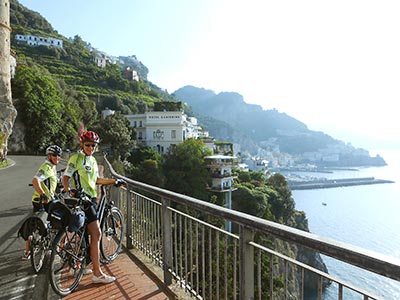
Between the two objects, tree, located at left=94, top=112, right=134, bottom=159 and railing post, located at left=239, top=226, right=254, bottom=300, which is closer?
railing post, located at left=239, top=226, right=254, bottom=300

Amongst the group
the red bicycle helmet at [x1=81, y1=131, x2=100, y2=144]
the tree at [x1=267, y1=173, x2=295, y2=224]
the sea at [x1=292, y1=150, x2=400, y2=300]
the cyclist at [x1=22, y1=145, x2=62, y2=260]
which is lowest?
the sea at [x1=292, y1=150, x2=400, y2=300]

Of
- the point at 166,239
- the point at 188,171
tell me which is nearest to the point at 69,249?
the point at 166,239

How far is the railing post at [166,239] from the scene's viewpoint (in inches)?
145

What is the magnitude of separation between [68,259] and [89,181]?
913mm

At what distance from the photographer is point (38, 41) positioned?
286 feet

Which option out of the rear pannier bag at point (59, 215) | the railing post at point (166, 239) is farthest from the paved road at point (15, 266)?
the railing post at point (166, 239)

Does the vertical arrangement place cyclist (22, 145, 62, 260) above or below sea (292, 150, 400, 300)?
above

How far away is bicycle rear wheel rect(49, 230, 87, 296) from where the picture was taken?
328cm

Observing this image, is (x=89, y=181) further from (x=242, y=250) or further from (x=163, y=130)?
(x=163, y=130)

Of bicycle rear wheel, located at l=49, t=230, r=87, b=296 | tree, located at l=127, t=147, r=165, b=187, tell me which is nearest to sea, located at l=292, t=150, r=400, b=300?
tree, located at l=127, t=147, r=165, b=187

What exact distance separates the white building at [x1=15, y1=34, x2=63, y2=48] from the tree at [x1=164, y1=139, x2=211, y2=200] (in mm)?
66274

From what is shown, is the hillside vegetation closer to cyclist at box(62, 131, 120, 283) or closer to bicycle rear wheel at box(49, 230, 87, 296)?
cyclist at box(62, 131, 120, 283)

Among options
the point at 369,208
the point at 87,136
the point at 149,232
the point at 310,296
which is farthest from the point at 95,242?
the point at 369,208

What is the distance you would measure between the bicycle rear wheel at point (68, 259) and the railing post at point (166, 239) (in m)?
0.94
